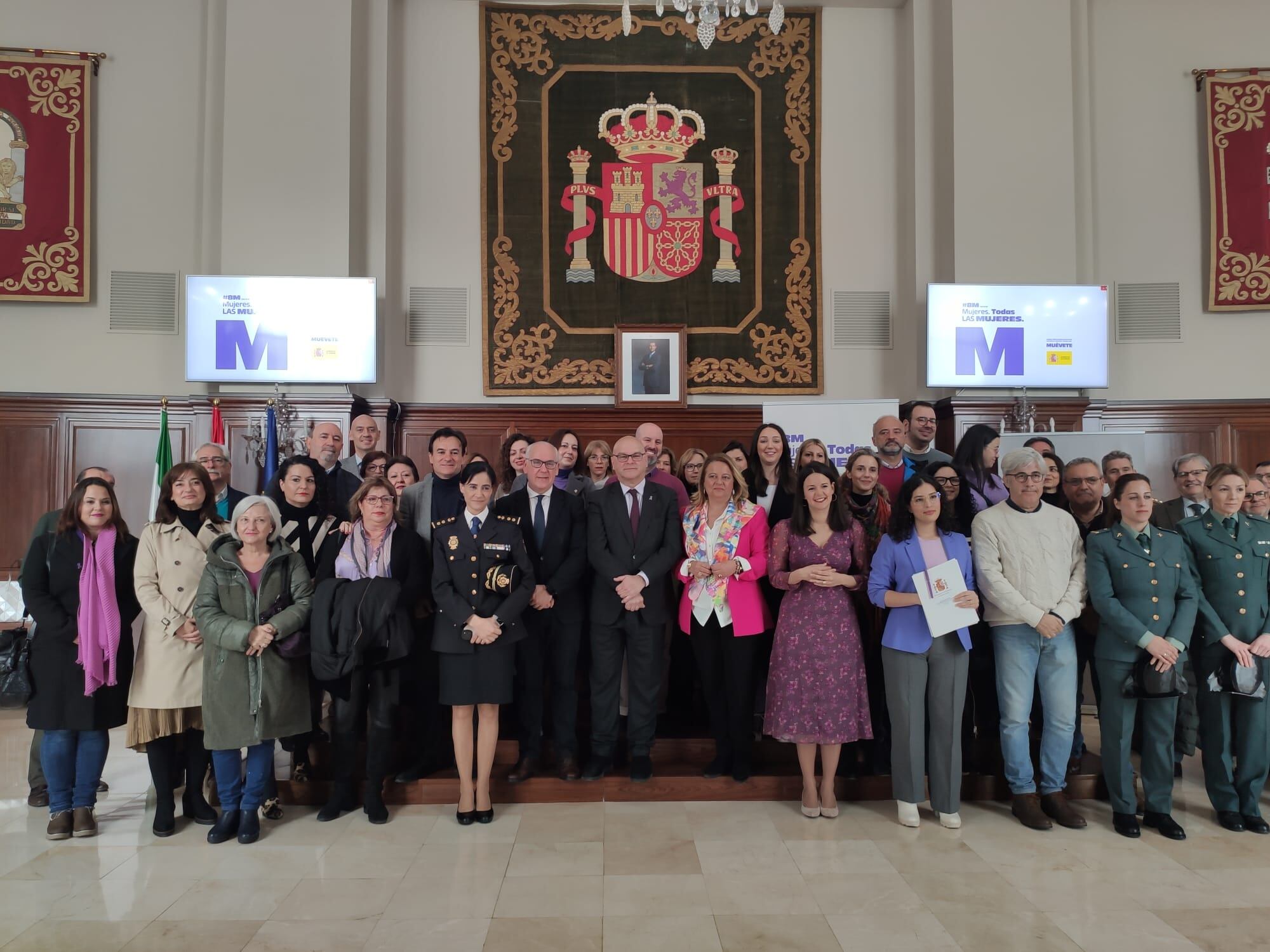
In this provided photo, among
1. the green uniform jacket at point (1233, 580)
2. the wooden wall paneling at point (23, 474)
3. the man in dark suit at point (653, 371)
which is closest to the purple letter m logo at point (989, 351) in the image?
the man in dark suit at point (653, 371)

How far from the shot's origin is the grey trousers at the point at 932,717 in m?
3.42

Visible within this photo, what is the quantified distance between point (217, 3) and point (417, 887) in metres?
7.21

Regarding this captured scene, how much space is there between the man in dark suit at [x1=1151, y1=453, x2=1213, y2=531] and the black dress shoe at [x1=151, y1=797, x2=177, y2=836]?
488 centimetres

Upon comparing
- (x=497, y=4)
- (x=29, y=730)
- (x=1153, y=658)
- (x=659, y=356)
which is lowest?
(x=29, y=730)

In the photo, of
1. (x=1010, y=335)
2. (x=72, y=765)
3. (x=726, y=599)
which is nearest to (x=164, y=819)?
(x=72, y=765)

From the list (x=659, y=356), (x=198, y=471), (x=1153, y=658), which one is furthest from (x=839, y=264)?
(x=198, y=471)

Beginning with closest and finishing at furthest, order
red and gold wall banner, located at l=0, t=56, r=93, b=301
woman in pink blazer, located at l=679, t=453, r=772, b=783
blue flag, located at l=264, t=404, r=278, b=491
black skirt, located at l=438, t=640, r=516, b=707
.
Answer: black skirt, located at l=438, t=640, r=516, b=707 → woman in pink blazer, located at l=679, t=453, r=772, b=783 → blue flag, located at l=264, t=404, r=278, b=491 → red and gold wall banner, located at l=0, t=56, r=93, b=301

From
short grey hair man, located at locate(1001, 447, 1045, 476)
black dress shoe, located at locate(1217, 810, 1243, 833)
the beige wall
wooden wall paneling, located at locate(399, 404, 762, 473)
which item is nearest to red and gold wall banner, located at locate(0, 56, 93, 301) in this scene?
the beige wall

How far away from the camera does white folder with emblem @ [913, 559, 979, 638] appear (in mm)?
3348

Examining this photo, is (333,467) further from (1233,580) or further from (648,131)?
(1233,580)

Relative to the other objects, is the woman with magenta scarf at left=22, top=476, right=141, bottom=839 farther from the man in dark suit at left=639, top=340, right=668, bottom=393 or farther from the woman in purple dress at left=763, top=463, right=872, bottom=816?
the man in dark suit at left=639, top=340, right=668, bottom=393

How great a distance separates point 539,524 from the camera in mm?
3926

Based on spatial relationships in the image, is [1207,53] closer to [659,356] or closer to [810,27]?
[810,27]

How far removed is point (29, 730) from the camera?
509 centimetres
